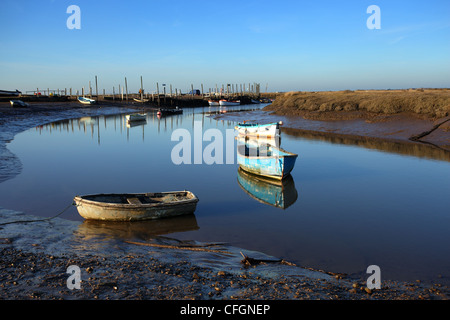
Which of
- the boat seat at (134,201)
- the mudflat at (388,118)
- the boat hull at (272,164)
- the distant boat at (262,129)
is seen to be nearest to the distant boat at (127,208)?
the boat seat at (134,201)

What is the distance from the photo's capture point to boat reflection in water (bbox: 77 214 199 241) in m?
9.01

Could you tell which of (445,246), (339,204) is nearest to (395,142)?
(339,204)

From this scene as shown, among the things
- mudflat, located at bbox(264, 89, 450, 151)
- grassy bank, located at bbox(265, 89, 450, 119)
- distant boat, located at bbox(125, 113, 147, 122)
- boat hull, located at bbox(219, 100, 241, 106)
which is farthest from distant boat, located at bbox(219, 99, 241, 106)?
mudflat, located at bbox(264, 89, 450, 151)

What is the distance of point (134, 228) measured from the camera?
9.59 metres

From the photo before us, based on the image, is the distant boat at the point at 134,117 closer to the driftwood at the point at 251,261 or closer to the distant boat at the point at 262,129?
the distant boat at the point at 262,129

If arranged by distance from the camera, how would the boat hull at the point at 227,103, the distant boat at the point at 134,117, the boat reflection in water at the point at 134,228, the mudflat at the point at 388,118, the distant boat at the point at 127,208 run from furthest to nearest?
1. the boat hull at the point at 227,103
2. the distant boat at the point at 134,117
3. the mudflat at the point at 388,118
4. the distant boat at the point at 127,208
5. the boat reflection in water at the point at 134,228

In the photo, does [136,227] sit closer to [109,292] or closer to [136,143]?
[109,292]

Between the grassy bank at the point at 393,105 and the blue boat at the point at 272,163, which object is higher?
the grassy bank at the point at 393,105

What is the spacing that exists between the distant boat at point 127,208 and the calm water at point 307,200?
557 millimetres

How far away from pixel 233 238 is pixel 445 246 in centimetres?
521

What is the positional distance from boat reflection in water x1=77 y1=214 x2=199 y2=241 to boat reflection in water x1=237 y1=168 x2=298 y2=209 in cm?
353

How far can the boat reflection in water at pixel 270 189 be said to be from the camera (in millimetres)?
12703

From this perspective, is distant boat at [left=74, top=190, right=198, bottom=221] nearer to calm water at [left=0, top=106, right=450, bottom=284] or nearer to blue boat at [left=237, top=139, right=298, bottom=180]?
calm water at [left=0, top=106, right=450, bottom=284]

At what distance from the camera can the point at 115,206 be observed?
966 centimetres
